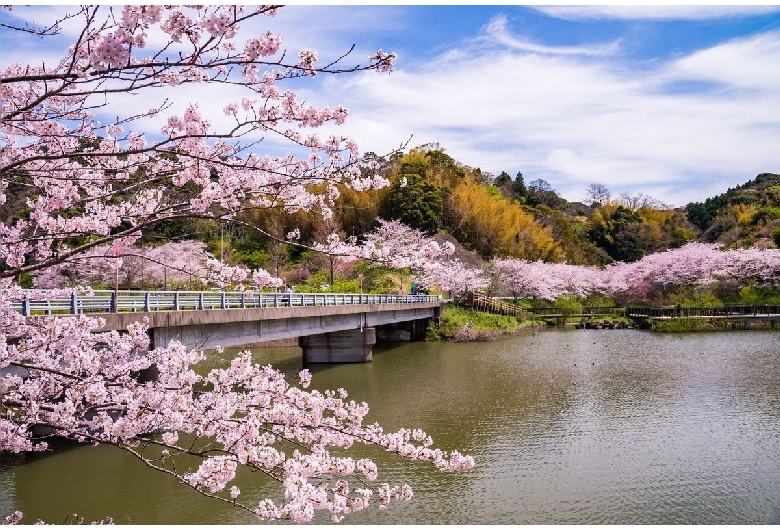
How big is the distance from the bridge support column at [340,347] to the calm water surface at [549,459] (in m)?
3.90

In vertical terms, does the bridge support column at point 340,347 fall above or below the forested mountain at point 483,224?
below

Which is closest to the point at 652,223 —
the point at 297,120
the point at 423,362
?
the point at 423,362

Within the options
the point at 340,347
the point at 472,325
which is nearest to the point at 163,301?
the point at 340,347

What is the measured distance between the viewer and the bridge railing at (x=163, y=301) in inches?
388

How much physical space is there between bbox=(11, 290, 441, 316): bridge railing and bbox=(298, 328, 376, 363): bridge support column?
1.49 m

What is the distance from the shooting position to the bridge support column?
84.3 feet

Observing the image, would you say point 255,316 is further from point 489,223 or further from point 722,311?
point 489,223

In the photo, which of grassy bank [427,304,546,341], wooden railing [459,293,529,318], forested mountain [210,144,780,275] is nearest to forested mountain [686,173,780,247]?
forested mountain [210,144,780,275]

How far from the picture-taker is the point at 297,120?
16.0 feet

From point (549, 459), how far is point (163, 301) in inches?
345

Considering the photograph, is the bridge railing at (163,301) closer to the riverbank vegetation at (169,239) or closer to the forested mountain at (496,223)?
the riverbank vegetation at (169,239)

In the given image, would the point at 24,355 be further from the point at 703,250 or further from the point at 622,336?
the point at 703,250

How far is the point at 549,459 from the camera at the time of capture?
11148 millimetres

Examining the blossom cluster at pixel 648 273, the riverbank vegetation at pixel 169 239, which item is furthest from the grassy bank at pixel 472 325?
the riverbank vegetation at pixel 169 239
